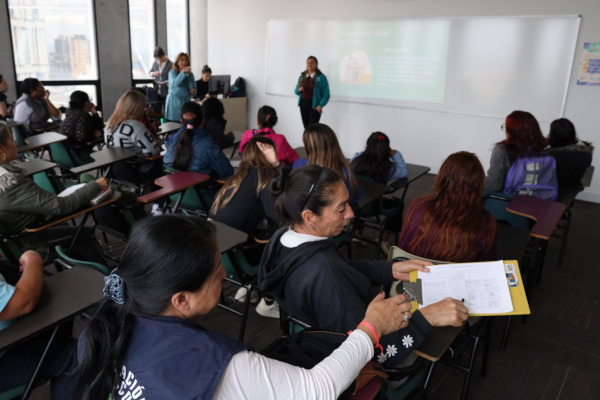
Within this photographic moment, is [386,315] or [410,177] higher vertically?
[386,315]

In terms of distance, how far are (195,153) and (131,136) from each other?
2.57 feet

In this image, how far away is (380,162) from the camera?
11.7 feet

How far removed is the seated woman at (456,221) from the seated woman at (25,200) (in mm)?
1780

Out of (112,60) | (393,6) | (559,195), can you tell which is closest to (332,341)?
(559,195)

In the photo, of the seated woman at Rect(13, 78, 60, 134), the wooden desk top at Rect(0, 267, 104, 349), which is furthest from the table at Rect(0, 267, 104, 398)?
the seated woman at Rect(13, 78, 60, 134)

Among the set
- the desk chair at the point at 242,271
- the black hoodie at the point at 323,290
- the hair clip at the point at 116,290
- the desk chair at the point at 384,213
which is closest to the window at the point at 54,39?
the desk chair at the point at 384,213

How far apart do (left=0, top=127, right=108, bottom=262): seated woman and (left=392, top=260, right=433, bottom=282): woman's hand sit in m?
1.78

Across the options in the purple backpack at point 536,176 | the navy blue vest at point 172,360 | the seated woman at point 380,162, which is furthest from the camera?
the seated woman at point 380,162

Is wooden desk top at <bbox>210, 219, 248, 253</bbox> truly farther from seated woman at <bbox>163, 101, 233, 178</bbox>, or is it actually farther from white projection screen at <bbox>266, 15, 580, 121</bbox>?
white projection screen at <bbox>266, 15, 580, 121</bbox>

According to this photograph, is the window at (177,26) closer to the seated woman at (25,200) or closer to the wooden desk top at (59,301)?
the seated woman at (25,200)

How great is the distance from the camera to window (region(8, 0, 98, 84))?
6707mm

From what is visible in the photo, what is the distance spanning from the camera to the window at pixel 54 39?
22.0ft

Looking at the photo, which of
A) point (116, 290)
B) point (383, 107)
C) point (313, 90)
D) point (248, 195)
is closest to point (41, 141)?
point (248, 195)

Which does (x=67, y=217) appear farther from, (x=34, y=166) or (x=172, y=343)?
(x=172, y=343)
